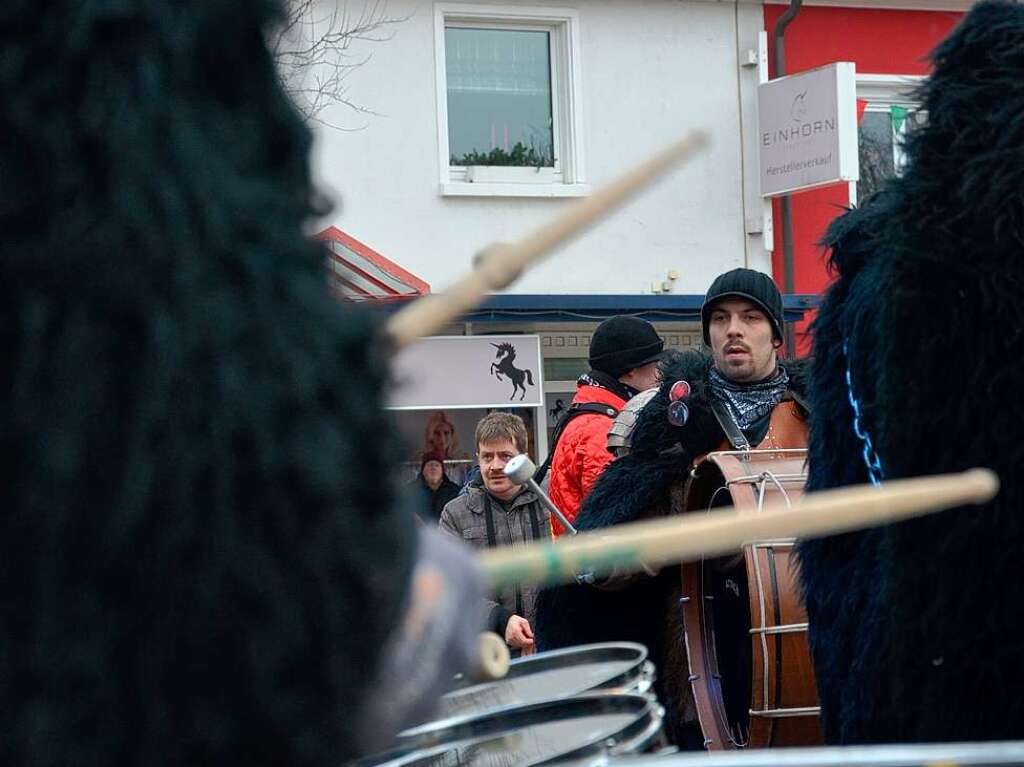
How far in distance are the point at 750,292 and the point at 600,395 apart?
0.78 metres

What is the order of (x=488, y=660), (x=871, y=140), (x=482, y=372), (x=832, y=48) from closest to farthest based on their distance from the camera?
(x=488, y=660) < (x=482, y=372) < (x=871, y=140) < (x=832, y=48)

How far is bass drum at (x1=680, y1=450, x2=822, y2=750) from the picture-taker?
3703mm

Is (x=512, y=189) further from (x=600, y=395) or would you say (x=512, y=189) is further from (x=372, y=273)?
(x=600, y=395)

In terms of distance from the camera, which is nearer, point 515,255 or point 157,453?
point 157,453

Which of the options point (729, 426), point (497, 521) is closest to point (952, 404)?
point (729, 426)

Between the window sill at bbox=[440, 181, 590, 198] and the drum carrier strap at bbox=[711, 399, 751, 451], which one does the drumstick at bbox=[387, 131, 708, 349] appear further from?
the window sill at bbox=[440, 181, 590, 198]

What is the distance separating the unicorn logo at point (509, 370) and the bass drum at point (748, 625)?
23.9 ft

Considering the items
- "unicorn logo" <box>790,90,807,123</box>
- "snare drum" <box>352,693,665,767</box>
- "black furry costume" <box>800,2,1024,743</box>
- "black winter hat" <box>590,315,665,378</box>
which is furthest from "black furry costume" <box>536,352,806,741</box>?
"unicorn logo" <box>790,90,807,123</box>

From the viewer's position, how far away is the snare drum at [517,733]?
1677 mm

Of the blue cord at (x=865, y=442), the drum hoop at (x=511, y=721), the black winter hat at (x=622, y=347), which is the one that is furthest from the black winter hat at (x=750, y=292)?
the drum hoop at (x=511, y=721)

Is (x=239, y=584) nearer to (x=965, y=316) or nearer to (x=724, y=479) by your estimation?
(x=965, y=316)

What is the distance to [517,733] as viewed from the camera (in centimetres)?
175

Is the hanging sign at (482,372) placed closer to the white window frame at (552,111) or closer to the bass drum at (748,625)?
the white window frame at (552,111)

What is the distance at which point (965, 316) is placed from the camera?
2186mm
